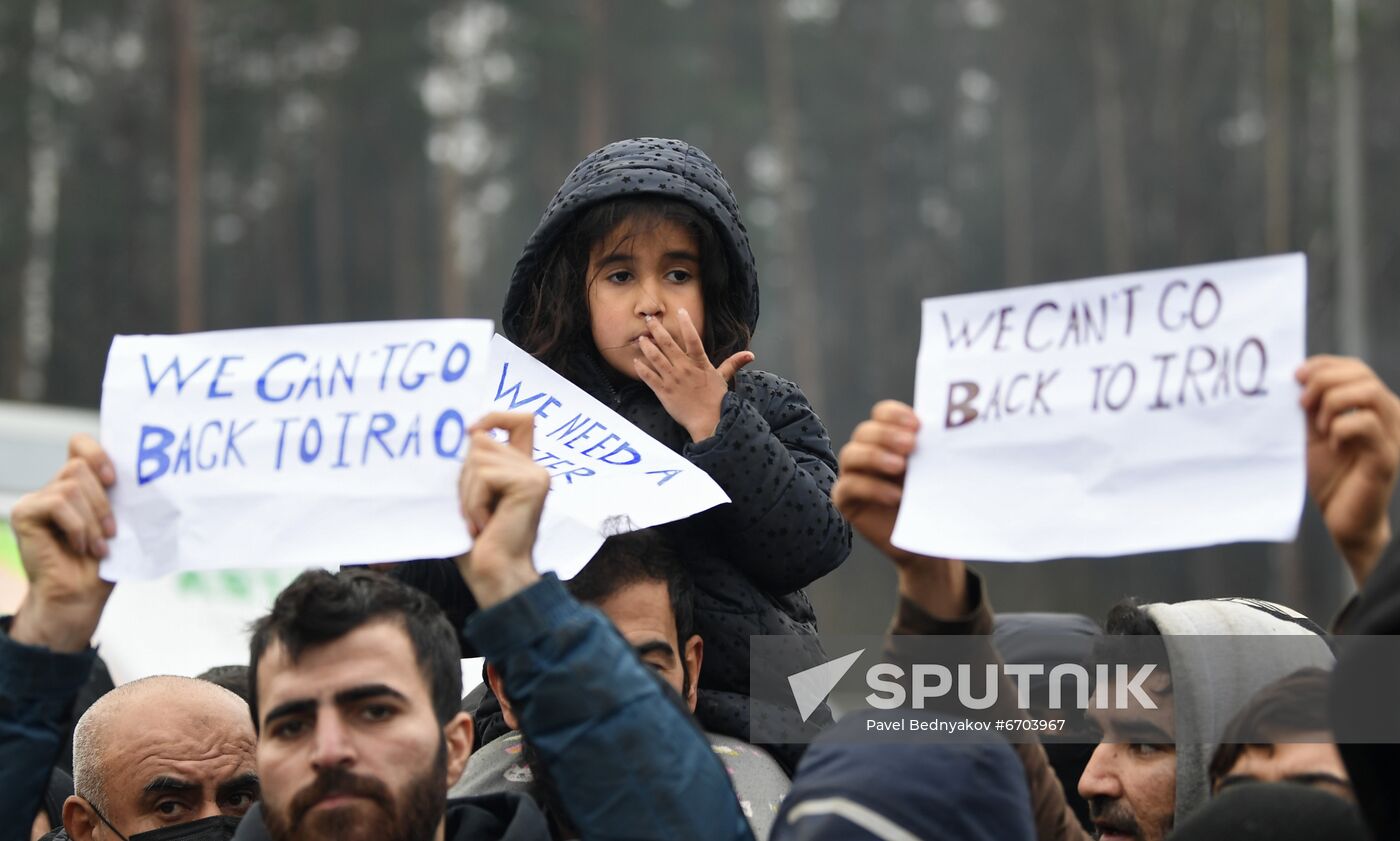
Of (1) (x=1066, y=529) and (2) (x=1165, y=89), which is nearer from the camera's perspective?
(1) (x=1066, y=529)

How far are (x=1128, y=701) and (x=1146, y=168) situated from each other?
4143 cm

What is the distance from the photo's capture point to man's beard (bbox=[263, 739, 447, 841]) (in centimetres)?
268

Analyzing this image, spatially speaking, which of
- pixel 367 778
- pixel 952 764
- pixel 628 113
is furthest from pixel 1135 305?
pixel 628 113

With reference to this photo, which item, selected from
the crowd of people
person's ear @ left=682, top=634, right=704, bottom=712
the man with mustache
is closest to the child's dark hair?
the crowd of people

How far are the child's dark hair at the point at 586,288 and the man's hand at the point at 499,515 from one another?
3.42 feet

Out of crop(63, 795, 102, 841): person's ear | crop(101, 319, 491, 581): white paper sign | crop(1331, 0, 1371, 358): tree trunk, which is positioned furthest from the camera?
crop(1331, 0, 1371, 358): tree trunk

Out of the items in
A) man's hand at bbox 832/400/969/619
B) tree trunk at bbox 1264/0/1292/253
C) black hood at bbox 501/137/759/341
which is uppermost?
tree trunk at bbox 1264/0/1292/253

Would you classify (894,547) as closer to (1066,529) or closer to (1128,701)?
(1066,529)

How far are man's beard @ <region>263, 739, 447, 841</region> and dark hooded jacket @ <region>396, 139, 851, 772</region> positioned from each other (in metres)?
0.72

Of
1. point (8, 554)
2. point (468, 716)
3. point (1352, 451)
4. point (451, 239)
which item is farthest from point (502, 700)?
point (451, 239)

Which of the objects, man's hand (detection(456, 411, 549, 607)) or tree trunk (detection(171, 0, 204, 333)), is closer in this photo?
man's hand (detection(456, 411, 549, 607))

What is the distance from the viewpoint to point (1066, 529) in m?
2.47

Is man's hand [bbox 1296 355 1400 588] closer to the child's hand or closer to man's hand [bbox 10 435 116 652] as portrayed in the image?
the child's hand

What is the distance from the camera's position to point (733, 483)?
3221mm
